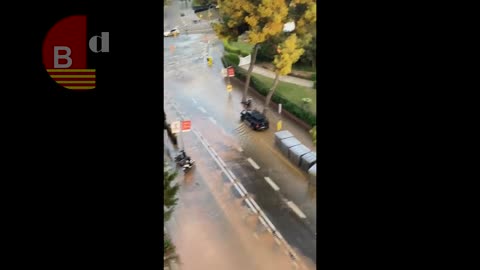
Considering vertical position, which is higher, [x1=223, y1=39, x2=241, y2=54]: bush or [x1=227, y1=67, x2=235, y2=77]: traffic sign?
[x1=223, y1=39, x2=241, y2=54]: bush

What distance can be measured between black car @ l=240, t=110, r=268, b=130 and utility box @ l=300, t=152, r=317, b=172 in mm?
430

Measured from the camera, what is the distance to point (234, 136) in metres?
3.73

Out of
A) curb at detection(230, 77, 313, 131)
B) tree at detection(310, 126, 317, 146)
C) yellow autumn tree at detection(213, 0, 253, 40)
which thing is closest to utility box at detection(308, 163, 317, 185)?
tree at detection(310, 126, 317, 146)

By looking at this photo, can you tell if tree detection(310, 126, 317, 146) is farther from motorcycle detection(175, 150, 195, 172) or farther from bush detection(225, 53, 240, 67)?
motorcycle detection(175, 150, 195, 172)

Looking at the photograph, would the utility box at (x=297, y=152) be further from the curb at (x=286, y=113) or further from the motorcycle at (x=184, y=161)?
the motorcycle at (x=184, y=161)

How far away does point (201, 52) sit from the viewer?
3744mm

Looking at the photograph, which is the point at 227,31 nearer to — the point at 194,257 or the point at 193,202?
the point at 193,202
